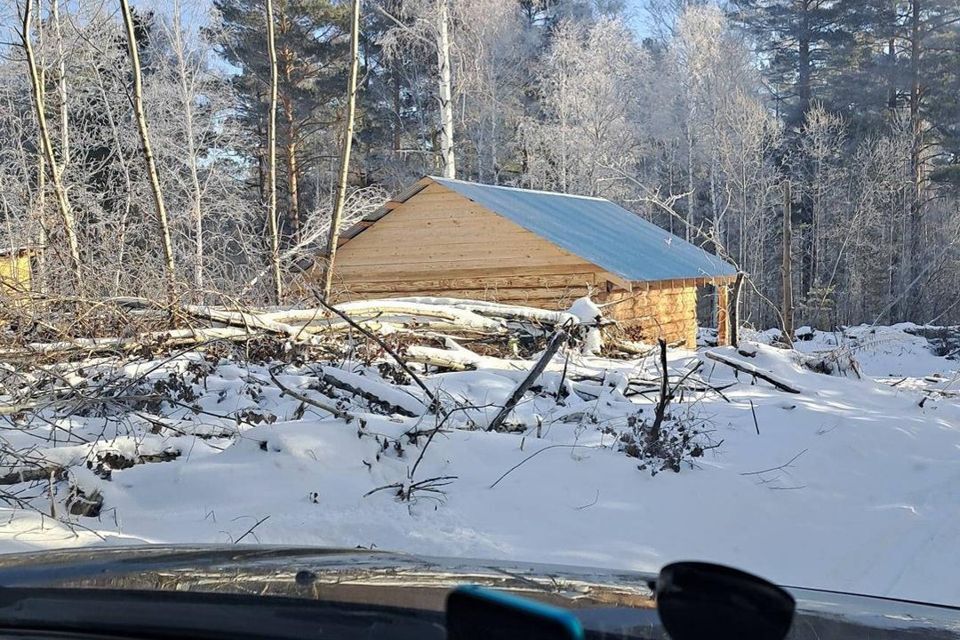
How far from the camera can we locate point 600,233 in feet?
70.1

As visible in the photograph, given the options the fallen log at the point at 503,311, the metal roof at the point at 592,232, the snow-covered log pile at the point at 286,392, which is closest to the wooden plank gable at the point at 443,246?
the metal roof at the point at 592,232

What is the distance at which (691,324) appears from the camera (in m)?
22.2

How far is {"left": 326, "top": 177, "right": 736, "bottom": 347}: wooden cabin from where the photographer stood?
1783 centimetres

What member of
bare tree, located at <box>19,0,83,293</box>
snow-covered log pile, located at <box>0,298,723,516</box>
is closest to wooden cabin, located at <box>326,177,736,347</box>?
snow-covered log pile, located at <box>0,298,723,516</box>

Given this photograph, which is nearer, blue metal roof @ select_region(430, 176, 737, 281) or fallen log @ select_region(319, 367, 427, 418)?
fallen log @ select_region(319, 367, 427, 418)

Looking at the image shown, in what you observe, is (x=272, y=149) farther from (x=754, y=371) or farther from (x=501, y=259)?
(x=754, y=371)

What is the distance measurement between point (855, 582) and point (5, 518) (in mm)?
4760

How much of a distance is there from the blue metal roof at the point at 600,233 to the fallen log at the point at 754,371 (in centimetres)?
667

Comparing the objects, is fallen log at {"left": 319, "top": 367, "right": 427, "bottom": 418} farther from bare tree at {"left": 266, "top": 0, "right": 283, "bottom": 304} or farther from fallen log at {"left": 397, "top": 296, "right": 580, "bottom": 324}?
bare tree at {"left": 266, "top": 0, "right": 283, "bottom": 304}

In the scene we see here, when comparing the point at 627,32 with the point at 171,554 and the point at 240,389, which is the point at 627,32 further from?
the point at 171,554

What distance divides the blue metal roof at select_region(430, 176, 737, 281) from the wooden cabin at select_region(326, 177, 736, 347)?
0.17 ft

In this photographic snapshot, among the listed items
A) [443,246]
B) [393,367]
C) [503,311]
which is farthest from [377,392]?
[443,246]

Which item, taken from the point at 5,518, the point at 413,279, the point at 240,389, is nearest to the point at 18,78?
the point at 413,279

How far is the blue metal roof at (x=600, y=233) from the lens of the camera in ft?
60.1
